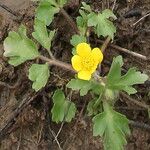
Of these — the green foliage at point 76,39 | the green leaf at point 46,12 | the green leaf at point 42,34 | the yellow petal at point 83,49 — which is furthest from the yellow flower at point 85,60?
the green leaf at point 46,12

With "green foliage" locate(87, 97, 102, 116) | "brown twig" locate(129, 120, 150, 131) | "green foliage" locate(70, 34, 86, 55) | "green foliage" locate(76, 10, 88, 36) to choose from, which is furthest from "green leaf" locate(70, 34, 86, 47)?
"brown twig" locate(129, 120, 150, 131)

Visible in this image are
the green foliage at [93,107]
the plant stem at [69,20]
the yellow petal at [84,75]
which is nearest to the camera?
the yellow petal at [84,75]

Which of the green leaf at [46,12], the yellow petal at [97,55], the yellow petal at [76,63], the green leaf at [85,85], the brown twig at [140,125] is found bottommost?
the brown twig at [140,125]

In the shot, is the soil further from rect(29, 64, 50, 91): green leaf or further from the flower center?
the flower center

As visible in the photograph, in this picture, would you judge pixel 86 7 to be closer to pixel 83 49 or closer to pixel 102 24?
pixel 102 24

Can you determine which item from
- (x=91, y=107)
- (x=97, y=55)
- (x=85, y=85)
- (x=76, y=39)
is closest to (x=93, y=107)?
(x=91, y=107)

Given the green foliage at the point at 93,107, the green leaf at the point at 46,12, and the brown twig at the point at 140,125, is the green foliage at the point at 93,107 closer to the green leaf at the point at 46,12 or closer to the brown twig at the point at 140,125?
the brown twig at the point at 140,125

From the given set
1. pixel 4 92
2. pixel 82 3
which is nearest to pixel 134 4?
pixel 82 3
